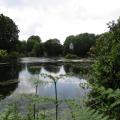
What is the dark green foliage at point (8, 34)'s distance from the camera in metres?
66.5

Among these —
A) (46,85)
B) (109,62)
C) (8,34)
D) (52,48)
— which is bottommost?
(46,85)

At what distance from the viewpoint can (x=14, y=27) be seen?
71875mm

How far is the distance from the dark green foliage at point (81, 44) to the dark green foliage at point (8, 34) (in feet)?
87.8

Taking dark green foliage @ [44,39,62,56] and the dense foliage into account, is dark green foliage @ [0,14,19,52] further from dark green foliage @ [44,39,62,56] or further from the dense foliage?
the dense foliage

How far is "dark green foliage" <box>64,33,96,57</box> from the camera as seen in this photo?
94.8 meters

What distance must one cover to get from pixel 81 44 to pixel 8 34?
31811mm

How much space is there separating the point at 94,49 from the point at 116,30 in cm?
147

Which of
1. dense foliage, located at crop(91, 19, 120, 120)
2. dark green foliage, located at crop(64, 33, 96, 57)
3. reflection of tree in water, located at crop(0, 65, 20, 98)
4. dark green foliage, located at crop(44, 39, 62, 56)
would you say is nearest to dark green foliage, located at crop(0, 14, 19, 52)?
dark green foliage, located at crop(64, 33, 96, 57)

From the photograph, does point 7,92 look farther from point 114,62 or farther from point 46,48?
point 46,48

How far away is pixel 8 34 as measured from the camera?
6912 cm

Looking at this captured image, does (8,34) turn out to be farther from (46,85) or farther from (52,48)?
(46,85)

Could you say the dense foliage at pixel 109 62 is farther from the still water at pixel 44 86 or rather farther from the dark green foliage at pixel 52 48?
the dark green foliage at pixel 52 48

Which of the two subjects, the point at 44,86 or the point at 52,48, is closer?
the point at 44,86

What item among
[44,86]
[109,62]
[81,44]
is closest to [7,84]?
[44,86]
